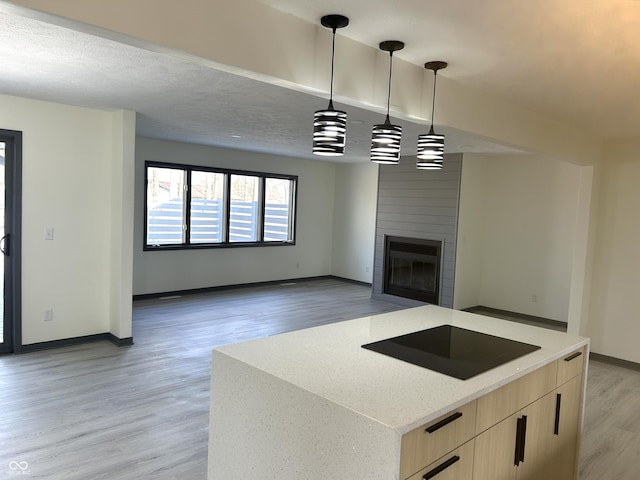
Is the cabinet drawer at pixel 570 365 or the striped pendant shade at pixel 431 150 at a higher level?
the striped pendant shade at pixel 431 150

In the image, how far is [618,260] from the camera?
16.5 feet

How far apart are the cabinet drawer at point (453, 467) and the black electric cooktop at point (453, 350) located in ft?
0.89

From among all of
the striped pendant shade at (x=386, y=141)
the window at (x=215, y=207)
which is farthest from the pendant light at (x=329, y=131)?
the window at (x=215, y=207)

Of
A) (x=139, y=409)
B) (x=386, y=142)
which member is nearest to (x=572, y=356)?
(x=386, y=142)

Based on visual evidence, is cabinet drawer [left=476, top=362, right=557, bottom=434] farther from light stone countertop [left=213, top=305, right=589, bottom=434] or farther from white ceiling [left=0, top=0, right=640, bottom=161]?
white ceiling [left=0, top=0, right=640, bottom=161]

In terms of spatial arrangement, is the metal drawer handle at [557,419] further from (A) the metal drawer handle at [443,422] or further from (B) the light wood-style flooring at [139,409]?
(A) the metal drawer handle at [443,422]

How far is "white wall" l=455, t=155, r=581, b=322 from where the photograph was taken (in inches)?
258

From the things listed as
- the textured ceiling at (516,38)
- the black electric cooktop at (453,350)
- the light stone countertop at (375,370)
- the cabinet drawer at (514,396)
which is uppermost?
the textured ceiling at (516,38)

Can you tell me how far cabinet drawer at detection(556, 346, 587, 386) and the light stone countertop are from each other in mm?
49

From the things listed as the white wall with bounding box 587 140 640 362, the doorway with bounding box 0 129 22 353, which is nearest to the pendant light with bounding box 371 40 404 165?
the doorway with bounding box 0 129 22 353

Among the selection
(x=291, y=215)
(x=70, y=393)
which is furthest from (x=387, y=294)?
(x=70, y=393)

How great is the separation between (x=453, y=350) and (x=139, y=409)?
2.36m

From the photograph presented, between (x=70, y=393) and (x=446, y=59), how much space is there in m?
3.56

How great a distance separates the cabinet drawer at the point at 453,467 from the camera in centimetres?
160
